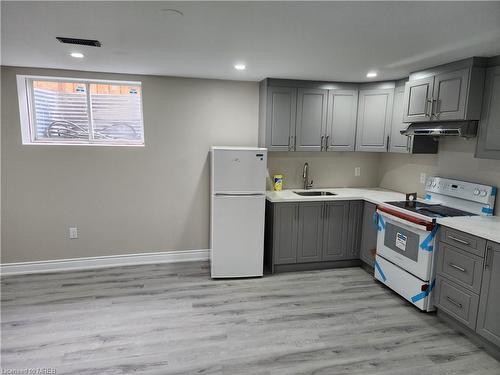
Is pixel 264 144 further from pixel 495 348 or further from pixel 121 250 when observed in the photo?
pixel 495 348

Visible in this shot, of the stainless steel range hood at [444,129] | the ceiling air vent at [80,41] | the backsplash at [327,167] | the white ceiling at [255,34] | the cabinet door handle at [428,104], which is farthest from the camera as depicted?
the backsplash at [327,167]

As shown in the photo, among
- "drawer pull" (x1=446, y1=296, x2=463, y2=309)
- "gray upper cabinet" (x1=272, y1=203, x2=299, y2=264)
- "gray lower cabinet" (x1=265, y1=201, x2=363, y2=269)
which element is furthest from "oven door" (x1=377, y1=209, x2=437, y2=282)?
"gray upper cabinet" (x1=272, y1=203, x2=299, y2=264)

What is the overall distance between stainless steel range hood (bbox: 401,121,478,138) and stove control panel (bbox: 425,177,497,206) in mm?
511

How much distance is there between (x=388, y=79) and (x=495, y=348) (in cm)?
292

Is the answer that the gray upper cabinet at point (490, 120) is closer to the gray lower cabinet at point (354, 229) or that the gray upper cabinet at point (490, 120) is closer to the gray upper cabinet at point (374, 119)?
the gray upper cabinet at point (374, 119)

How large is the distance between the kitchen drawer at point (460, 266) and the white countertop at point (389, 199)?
200 millimetres

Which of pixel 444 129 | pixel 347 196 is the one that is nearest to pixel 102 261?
pixel 347 196

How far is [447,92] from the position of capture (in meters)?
2.93

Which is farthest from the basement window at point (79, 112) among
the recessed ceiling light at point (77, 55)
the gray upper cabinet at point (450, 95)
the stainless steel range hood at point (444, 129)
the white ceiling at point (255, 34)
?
the gray upper cabinet at point (450, 95)

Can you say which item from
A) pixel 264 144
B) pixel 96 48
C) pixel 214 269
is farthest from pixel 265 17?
pixel 214 269

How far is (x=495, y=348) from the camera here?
2387 millimetres

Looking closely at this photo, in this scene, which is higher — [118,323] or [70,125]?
[70,125]

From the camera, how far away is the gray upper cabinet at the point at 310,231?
12.3 feet

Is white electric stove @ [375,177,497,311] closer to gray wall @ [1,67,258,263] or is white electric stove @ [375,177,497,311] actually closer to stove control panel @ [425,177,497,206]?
stove control panel @ [425,177,497,206]
